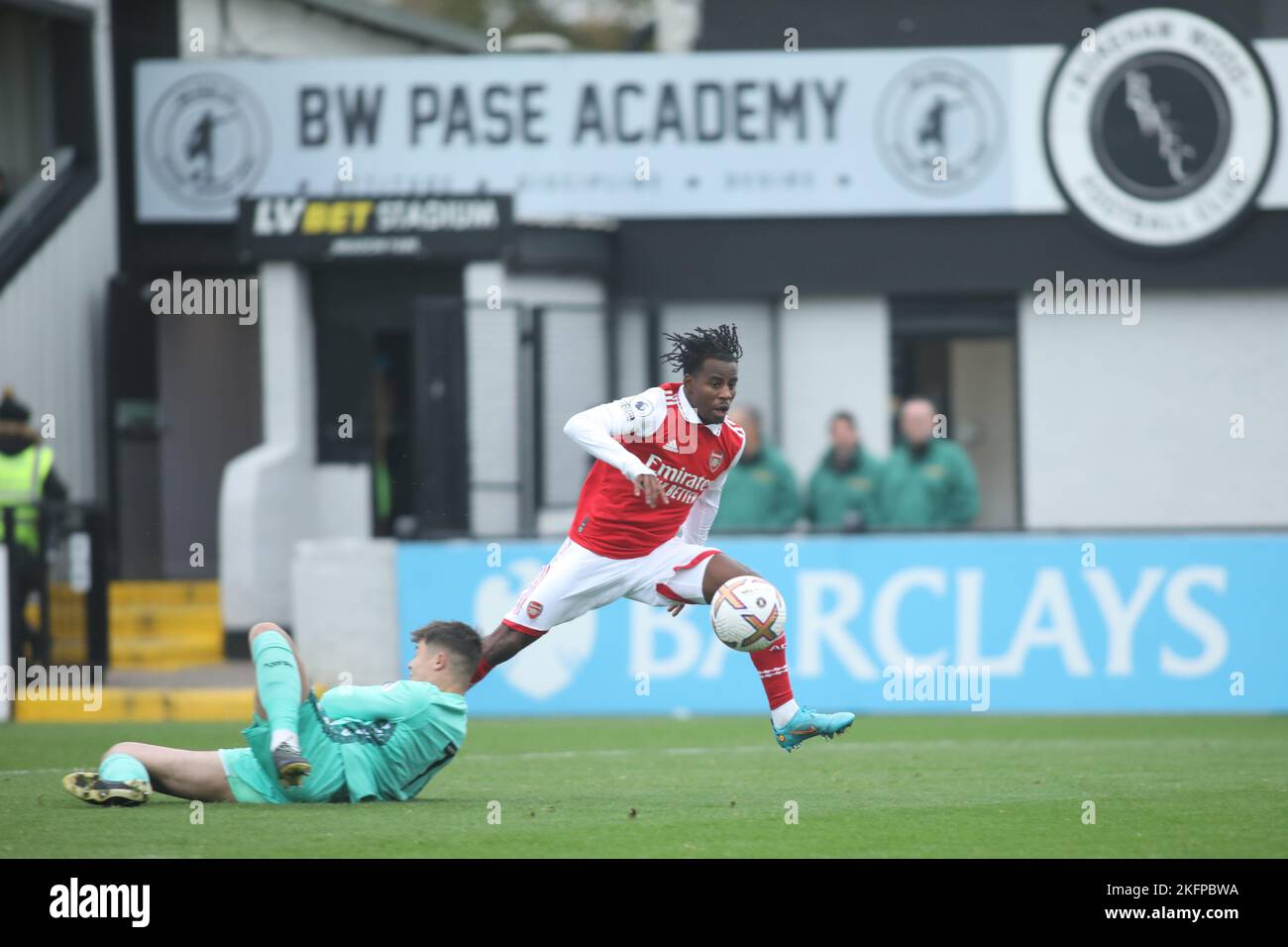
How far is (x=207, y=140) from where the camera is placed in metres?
20.2

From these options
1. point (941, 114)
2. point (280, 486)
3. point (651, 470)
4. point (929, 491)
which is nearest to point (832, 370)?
point (941, 114)

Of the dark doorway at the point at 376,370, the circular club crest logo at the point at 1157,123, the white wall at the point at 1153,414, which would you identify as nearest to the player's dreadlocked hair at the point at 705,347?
the dark doorway at the point at 376,370

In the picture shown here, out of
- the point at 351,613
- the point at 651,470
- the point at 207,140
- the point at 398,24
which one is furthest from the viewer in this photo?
the point at 398,24

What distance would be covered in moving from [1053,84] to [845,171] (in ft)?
7.51

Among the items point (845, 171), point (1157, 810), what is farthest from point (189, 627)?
point (1157, 810)

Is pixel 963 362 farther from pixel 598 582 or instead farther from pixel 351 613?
pixel 598 582

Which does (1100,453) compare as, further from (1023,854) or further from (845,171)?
(1023,854)

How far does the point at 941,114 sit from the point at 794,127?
151 centimetres

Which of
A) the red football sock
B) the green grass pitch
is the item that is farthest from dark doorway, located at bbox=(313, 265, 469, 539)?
the red football sock

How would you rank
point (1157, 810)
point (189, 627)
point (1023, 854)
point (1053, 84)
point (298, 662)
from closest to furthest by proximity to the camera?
point (1023, 854)
point (298, 662)
point (1157, 810)
point (189, 627)
point (1053, 84)

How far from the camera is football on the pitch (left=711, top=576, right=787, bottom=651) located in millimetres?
9180

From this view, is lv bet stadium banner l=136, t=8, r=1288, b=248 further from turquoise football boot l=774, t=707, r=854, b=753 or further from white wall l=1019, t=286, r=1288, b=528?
turquoise football boot l=774, t=707, r=854, b=753

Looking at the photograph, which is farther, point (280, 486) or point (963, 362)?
point (963, 362)

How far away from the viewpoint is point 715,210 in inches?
789
